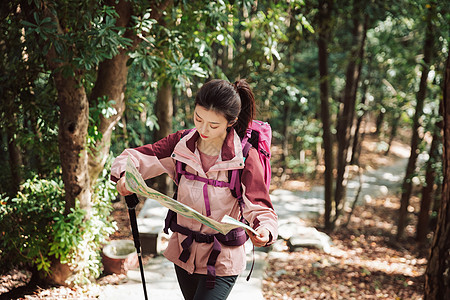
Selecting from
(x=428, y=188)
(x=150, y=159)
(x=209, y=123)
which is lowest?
(x=428, y=188)

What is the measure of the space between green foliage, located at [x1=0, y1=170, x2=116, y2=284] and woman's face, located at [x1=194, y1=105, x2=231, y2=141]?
7.03 ft

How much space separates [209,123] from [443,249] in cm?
176

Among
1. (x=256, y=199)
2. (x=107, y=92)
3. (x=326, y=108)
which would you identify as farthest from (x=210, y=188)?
(x=326, y=108)

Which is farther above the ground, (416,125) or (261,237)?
(416,125)

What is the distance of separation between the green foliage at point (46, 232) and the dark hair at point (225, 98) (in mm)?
2239

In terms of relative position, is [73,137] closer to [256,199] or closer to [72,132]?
[72,132]

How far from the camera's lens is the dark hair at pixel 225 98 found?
2.00 metres

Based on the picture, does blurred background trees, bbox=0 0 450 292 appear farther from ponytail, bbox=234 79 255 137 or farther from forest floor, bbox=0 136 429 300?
ponytail, bbox=234 79 255 137

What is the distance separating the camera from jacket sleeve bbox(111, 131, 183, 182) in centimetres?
214

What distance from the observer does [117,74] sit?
12.9ft

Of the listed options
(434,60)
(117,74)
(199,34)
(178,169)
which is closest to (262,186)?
(178,169)

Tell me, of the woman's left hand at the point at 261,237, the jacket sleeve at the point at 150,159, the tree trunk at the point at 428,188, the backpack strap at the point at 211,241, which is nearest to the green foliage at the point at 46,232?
the jacket sleeve at the point at 150,159

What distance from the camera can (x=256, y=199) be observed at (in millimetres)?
1980

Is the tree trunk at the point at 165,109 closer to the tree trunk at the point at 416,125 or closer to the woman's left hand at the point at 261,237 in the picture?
the tree trunk at the point at 416,125
